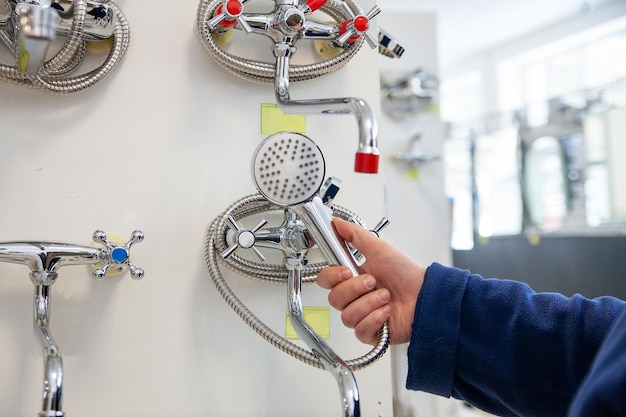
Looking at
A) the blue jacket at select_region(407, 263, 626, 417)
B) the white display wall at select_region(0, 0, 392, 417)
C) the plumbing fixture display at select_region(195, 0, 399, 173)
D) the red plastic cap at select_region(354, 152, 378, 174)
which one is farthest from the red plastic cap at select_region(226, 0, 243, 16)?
the blue jacket at select_region(407, 263, 626, 417)

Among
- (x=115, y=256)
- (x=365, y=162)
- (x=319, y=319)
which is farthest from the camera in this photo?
(x=319, y=319)

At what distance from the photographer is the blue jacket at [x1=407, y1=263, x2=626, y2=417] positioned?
1.64 ft

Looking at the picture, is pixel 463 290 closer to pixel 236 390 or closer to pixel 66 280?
pixel 236 390

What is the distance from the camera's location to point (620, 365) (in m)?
0.33

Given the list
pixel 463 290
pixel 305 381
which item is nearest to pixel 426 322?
pixel 463 290

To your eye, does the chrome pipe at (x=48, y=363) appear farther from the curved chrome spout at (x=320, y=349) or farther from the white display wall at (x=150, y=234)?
the curved chrome spout at (x=320, y=349)

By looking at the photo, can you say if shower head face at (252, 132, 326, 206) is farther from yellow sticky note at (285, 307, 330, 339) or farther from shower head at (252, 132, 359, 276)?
yellow sticky note at (285, 307, 330, 339)

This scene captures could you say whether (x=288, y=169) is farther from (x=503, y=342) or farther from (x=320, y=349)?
(x=503, y=342)

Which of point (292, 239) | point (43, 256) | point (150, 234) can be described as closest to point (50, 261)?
point (43, 256)

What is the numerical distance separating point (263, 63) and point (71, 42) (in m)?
0.19

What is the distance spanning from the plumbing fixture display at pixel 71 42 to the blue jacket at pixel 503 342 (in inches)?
15.4

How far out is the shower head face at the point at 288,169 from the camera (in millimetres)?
471

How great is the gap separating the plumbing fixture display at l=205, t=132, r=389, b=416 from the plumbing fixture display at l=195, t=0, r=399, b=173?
5 cm

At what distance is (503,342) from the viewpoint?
1.70 ft
